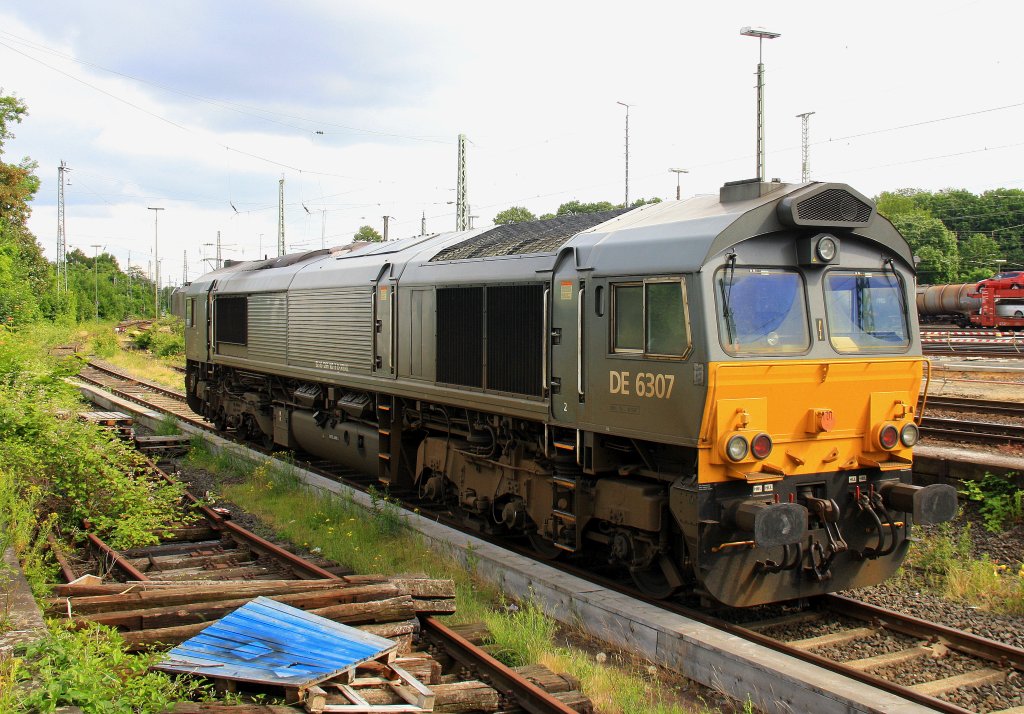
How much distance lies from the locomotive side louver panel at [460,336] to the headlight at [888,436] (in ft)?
14.1

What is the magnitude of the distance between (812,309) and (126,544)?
7938 millimetres

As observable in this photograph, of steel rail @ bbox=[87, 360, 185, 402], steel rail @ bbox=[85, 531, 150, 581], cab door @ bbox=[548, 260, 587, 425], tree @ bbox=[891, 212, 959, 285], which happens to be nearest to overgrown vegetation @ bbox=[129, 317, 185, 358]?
steel rail @ bbox=[87, 360, 185, 402]

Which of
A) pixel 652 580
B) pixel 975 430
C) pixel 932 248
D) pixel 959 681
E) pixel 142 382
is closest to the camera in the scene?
pixel 959 681

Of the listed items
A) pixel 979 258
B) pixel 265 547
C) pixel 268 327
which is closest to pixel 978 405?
pixel 265 547

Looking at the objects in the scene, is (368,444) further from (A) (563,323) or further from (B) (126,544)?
(A) (563,323)

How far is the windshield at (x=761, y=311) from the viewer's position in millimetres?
6941

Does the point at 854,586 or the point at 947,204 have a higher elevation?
the point at 947,204

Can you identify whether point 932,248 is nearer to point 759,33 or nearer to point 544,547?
point 759,33

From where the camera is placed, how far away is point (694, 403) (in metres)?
6.77

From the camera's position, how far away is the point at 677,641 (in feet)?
22.1

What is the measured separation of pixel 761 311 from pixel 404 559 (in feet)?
16.3

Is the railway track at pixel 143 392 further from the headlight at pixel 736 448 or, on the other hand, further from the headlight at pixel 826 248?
the headlight at pixel 826 248

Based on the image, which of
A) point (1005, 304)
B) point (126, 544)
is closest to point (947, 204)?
point (1005, 304)

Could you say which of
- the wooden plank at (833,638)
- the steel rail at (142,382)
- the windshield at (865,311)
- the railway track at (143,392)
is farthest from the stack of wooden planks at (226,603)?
the steel rail at (142,382)
